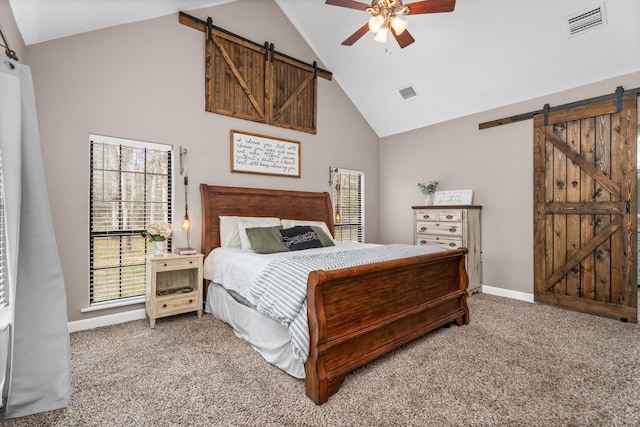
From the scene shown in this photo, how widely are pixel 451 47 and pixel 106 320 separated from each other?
5183 mm

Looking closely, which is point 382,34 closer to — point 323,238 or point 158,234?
point 323,238

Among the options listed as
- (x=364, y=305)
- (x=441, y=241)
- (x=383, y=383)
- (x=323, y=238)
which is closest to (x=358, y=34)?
(x=323, y=238)

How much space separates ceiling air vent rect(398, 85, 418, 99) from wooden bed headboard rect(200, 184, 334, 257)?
2.03 meters

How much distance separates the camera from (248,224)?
12.5ft

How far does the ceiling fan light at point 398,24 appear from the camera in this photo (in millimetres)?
2838

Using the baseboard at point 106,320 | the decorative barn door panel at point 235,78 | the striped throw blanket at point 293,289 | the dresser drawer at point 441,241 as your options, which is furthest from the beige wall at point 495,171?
the baseboard at point 106,320

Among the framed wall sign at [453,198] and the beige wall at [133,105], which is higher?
the beige wall at [133,105]

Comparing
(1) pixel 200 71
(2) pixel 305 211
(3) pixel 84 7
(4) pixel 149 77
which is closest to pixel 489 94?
(2) pixel 305 211

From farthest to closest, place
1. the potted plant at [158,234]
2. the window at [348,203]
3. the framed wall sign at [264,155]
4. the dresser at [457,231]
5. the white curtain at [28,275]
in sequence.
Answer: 1. the window at [348,203]
2. the dresser at [457,231]
3. the framed wall sign at [264,155]
4. the potted plant at [158,234]
5. the white curtain at [28,275]

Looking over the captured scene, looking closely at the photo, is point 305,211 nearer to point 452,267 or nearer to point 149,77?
point 452,267

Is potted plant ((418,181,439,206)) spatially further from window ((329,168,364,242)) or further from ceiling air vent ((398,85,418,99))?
ceiling air vent ((398,85,418,99))

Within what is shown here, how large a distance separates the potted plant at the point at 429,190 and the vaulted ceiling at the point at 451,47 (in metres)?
1.05

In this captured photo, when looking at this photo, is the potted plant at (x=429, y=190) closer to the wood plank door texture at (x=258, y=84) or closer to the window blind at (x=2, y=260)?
the wood plank door texture at (x=258, y=84)

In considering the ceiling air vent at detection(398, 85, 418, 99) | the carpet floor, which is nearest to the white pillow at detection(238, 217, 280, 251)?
the carpet floor
